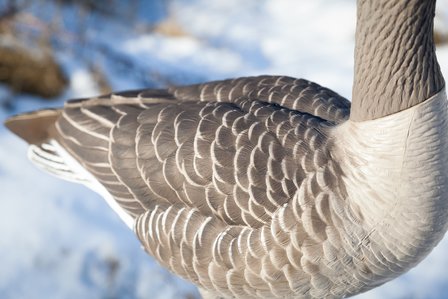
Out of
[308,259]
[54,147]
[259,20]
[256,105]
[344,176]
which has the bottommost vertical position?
[308,259]

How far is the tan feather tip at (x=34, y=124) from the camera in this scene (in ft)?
11.1

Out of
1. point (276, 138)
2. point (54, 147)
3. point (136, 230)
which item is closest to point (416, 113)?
point (276, 138)

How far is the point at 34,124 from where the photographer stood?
3.43 metres

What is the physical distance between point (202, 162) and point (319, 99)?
0.65m

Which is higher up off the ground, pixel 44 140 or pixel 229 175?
pixel 44 140

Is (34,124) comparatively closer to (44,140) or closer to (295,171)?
(44,140)

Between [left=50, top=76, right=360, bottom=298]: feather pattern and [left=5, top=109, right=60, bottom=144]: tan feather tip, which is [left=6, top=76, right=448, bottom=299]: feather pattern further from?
[left=5, top=109, right=60, bottom=144]: tan feather tip

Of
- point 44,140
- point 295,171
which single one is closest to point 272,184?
point 295,171

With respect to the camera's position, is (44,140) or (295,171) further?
(44,140)

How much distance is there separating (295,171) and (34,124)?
60.7 inches

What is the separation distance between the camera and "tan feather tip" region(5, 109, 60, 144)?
340cm

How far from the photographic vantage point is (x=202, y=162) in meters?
2.70

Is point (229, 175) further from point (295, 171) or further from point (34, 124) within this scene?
point (34, 124)

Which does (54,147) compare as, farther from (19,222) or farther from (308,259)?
(308,259)
